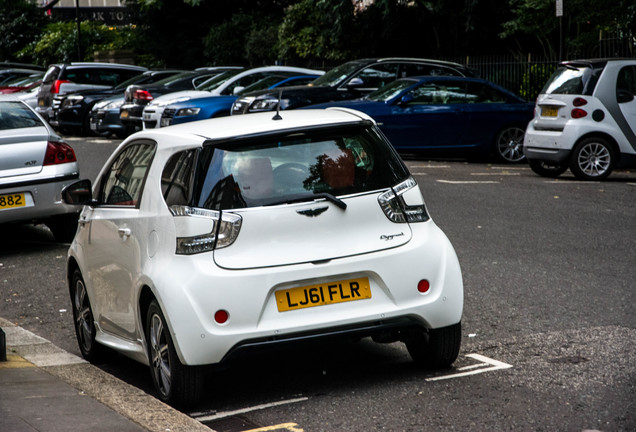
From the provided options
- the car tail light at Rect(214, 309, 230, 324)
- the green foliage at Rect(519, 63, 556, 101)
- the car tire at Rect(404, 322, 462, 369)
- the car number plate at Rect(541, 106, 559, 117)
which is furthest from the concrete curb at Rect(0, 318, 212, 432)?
the green foliage at Rect(519, 63, 556, 101)

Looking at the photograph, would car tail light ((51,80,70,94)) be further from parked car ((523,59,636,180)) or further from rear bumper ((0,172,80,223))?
rear bumper ((0,172,80,223))

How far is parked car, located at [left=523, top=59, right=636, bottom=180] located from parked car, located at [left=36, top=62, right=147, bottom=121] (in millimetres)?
16548

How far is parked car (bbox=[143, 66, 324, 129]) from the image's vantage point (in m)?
21.7

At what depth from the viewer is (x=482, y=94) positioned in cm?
1906

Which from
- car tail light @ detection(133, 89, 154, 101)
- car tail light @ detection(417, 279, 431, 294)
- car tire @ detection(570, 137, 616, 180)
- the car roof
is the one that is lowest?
car tire @ detection(570, 137, 616, 180)

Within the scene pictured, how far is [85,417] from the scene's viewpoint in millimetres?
4887

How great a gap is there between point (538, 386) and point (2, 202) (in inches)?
266

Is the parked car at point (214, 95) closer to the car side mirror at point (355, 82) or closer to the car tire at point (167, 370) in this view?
the car side mirror at point (355, 82)

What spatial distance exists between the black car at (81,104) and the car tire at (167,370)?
2230 cm

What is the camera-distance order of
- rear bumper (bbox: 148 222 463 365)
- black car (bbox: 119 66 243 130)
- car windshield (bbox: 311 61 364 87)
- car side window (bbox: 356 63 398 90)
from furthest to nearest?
1. black car (bbox: 119 66 243 130)
2. car side window (bbox: 356 63 398 90)
3. car windshield (bbox: 311 61 364 87)
4. rear bumper (bbox: 148 222 463 365)

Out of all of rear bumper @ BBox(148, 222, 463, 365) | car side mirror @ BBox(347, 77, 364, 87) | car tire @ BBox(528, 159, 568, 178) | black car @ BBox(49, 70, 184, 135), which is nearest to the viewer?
rear bumper @ BBox(148, 222, 463, 365)

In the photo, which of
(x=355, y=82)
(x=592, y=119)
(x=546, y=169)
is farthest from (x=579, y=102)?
(x=355, y=82)

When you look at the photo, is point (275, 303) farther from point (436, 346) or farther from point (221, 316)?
point (436, 346)

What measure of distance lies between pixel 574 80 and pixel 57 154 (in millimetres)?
8046
